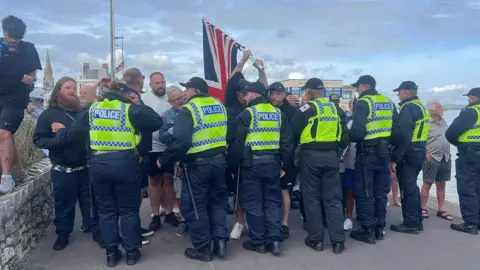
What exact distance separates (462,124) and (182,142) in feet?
13.7

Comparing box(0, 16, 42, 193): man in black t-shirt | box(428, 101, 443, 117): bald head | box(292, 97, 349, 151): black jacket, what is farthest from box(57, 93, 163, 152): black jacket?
box(428, 101, 443, 117): bald head

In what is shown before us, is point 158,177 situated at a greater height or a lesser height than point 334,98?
lesser

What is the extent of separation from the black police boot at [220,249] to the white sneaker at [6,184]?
2.37 m

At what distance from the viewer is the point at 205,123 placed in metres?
4.79

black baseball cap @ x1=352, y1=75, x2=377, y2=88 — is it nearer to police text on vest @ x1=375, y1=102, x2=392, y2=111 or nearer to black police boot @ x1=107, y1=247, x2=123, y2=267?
police text on vest @ x1=375, y1=102, x2=392, y2=111

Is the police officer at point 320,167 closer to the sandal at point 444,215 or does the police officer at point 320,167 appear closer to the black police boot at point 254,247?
the black police boot at point 254,247

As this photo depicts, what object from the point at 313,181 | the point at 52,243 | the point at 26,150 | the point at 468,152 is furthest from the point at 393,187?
the point at 26,150

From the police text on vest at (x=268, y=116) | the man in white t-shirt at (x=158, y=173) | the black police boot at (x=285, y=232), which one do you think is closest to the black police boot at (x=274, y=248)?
the black police boot at (x=285, y=232)

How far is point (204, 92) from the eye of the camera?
496cm

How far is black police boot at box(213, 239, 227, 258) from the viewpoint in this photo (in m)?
4.95

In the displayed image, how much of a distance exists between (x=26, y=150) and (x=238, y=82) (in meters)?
3.43

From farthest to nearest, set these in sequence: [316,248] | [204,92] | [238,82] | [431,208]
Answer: [431,208]
[238,82]
[316,248]
[204,92]

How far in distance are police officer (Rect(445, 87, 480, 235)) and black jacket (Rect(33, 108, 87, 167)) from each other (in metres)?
5.23

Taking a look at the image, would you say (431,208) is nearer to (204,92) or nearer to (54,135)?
(204,92)
